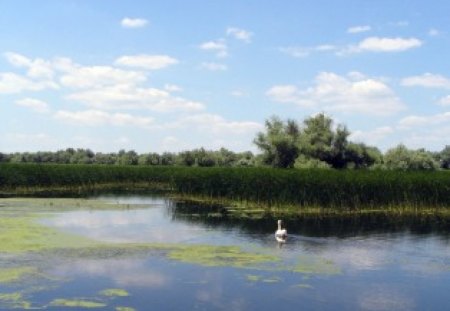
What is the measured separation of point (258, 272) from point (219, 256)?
300cm

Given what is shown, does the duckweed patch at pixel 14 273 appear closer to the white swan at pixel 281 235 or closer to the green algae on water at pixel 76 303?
the green algae on water at pixel 76 303

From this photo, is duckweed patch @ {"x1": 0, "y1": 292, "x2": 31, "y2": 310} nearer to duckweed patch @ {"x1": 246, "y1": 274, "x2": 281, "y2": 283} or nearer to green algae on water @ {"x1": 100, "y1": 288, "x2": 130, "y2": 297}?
green algae on water @ {"x1": 100, "y1": 288, "x2": 130, "y2": 297}

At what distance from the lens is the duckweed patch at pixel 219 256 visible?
1997 centimetres

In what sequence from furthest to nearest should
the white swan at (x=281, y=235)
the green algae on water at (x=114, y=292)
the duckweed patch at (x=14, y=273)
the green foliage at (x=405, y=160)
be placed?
the green foliage at (x=405, y=160)
the white swan at (x=281, y=235)
the duckweed patch at (x=14, y=273)
the green algae on water at (x=114, y=292)

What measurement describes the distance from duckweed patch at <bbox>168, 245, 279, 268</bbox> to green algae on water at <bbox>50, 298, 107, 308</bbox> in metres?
5.77

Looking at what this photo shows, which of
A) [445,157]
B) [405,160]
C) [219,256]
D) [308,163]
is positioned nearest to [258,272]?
[219,256]

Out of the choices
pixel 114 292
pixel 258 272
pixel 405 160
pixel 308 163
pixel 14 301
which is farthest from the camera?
pixel 405 160

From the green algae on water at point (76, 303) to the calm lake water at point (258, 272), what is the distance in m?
0.12

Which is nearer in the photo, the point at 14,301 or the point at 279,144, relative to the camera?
the point at 14,301

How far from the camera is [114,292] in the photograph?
1572cm

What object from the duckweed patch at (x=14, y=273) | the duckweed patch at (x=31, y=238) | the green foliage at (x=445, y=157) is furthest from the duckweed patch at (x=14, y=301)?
the green foliage at (x=445, y=157)

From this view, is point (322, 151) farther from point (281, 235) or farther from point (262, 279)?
point (262, 279)

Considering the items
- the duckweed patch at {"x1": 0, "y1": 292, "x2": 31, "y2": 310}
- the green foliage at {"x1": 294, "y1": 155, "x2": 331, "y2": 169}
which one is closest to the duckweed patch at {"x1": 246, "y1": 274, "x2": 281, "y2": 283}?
the duckweed patch at {"x1": 0, "y1": 292, "x2": 31, "y2": 310}

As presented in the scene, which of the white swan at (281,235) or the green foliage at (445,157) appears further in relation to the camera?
the green foliage at (445,157)
